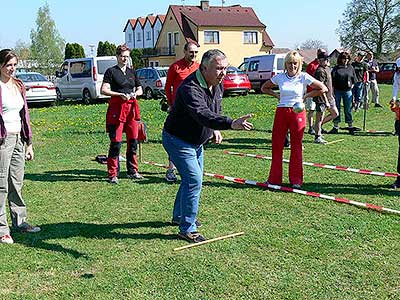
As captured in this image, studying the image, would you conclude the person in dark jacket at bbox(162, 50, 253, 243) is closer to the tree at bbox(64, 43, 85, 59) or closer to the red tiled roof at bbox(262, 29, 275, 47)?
the red tiled roof at bbox(262, 29, 275, 47)

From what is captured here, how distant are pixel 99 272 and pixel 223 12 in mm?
54637

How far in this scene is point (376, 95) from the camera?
18156 mm

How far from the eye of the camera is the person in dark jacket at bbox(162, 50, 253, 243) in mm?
4672

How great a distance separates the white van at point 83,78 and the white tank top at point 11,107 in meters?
16.4

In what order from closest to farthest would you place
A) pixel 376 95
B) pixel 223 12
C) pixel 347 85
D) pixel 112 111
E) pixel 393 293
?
1. pixel 393 293
2. pixel 112 111
3. pixel 347 85
4. pixel 376 95
5. pixel 223 12

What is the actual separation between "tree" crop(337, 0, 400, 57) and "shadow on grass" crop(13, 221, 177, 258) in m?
54.5

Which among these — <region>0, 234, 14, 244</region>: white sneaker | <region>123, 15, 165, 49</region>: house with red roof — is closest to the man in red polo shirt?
<region>0, 234, 14, 244</region>: white sneaker

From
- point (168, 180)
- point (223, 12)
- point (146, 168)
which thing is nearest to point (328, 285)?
point (168, 180)

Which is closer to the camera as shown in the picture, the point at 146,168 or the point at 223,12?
the point at 146,168

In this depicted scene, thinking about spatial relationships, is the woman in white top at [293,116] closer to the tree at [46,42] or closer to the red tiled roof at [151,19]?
the tree at [46,42]

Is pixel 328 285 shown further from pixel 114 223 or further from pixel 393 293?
pixel 114 223

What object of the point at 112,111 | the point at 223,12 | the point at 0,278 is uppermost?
the point at 223,12

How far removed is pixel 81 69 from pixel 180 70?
55.1ft

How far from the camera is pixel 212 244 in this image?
5059 mm
